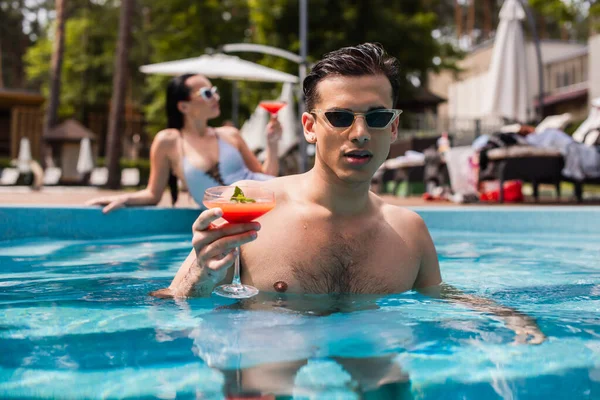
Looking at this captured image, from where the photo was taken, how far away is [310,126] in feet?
9.11

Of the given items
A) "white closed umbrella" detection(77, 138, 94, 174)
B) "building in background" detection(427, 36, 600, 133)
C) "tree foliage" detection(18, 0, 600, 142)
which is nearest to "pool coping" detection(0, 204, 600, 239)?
"tree foliage" detection(18, 0, 600, 142)

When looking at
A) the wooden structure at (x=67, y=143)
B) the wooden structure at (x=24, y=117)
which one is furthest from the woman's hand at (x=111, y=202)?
the wooden structure at (x=24, y=117)

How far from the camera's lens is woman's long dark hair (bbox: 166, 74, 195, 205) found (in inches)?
243

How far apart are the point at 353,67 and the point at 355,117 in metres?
0.21

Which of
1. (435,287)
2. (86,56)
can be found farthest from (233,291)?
(86,56)

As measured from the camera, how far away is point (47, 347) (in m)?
2.42

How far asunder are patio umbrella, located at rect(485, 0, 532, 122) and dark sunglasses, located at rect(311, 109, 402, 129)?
11646 mm

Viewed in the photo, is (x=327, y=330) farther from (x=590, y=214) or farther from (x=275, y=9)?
(x=275, y=9)

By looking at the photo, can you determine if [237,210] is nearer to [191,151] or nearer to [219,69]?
[191,151]

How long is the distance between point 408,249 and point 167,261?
2.53 meters

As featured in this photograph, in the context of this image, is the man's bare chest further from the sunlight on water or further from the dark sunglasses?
the dark sunglasses

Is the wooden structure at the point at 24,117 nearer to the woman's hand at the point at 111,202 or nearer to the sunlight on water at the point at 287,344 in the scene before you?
the woman's hand at the point at 111,202

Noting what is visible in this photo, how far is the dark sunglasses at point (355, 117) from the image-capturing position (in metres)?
2.60

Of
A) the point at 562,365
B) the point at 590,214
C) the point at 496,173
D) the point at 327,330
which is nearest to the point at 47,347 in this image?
the point at 327,330
